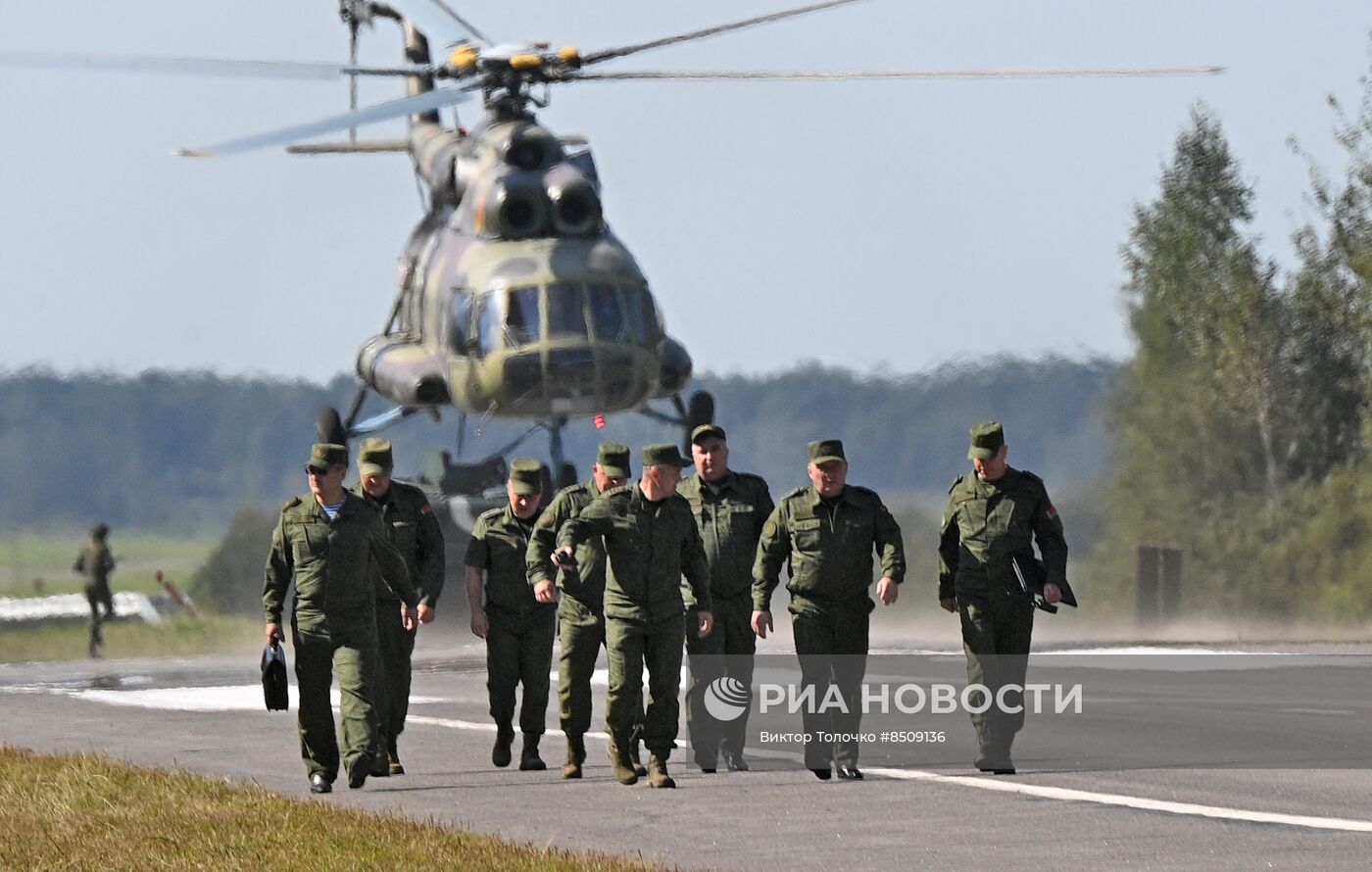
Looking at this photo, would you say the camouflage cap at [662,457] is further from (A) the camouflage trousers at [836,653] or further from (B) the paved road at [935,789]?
(B) the paved road at [935,789]

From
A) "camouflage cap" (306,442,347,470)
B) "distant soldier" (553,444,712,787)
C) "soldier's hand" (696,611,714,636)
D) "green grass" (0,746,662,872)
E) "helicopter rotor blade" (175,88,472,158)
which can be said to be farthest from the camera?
"helicopter rotor blade" (175,88,472,158)

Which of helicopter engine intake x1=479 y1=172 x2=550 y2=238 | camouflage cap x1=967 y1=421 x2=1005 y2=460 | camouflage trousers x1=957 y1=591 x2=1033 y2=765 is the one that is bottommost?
camouflage trousers x1=957 y1=591 x2=1033 y2=765

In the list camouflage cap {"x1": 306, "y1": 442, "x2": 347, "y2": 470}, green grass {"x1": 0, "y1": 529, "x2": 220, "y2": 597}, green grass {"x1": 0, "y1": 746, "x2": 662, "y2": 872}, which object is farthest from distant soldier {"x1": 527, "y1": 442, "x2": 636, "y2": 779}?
green grass {"x1": 0, "y1": 529, "x2": 220, "y2": 597}

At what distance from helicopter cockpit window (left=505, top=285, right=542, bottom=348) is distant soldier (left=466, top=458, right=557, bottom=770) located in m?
13.0

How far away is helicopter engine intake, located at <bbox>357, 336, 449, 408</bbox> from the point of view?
98.9 ft

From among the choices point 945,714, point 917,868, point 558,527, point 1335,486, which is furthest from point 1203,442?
point 917,868

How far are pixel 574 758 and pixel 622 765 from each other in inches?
17.6

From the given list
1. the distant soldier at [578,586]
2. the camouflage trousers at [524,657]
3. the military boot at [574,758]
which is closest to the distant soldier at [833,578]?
the distant soldier at [578,586]

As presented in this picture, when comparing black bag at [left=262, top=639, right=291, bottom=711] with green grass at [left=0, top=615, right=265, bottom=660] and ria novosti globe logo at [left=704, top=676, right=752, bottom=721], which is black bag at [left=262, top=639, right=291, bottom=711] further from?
green grass at [left=0, top=615, right=265, bottom=660]

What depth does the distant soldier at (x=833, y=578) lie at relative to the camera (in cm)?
1449

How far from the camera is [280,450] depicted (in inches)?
1670

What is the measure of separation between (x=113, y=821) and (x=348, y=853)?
77.7 inches

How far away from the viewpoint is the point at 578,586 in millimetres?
14594

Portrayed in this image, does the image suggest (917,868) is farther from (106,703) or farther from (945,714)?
(106,703)
